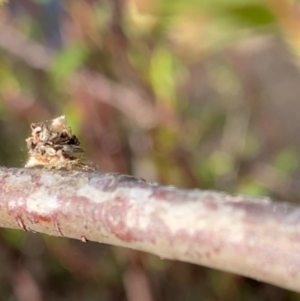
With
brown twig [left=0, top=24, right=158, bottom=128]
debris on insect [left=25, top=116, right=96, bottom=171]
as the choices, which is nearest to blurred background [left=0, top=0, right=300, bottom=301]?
brown twig [left=0, top=24, right=158, bottom=128]

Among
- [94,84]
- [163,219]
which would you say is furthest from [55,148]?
[94,84]

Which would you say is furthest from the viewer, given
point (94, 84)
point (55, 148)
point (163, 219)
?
point (94, 84)

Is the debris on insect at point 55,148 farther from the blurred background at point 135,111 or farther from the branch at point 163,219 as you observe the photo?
the blurred background at point 135,111

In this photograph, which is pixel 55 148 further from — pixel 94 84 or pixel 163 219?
pixel 94 84

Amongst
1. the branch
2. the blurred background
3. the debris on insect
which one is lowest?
the branch

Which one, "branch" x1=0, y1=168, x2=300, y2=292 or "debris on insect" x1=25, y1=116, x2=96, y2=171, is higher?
"debris on insect" x1=25, y1=116, x2=96, y2=171

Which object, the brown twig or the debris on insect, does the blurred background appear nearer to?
the brown twig
